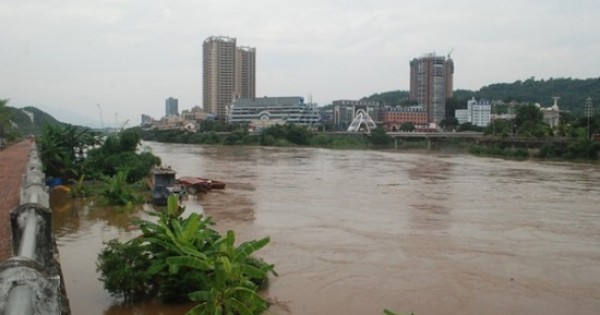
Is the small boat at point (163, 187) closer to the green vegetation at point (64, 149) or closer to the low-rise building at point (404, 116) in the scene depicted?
Answer: the green vegetation at point (64, 149)

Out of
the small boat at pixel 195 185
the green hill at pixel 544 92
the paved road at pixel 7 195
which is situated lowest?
the small boat at pixel 195 185

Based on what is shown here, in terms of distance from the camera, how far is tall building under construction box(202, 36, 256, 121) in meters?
128

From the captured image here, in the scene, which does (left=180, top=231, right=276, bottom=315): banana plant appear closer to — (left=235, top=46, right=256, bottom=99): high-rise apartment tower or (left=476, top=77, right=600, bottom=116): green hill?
(left=476, top=77, right=600, bottom=116): green hill

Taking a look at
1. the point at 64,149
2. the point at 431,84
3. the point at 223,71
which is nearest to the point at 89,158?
the point at 64,149

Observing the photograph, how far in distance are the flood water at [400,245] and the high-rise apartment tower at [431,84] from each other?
9497 centimetres

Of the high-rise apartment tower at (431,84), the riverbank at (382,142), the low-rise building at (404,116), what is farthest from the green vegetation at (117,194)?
the high-rise apartment tower at (431,84)

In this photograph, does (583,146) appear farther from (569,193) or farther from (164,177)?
(164,177)

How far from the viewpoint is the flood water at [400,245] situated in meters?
8.48

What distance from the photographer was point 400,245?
1248cm

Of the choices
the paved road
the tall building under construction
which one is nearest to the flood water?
the paved road

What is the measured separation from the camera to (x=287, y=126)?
71.8 m

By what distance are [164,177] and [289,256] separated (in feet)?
27.6

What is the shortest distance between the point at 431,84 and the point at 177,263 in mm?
117460

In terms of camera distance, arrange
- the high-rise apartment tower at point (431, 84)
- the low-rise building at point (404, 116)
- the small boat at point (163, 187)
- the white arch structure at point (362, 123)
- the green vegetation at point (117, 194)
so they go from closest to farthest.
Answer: the green vegetation at point (117, 194)
the small boat at point (163, 187)
the white arch structure at point (362, 123)
the low-rise building at point (404, 116)
the high-rise apartment tower at point (431, 84)
